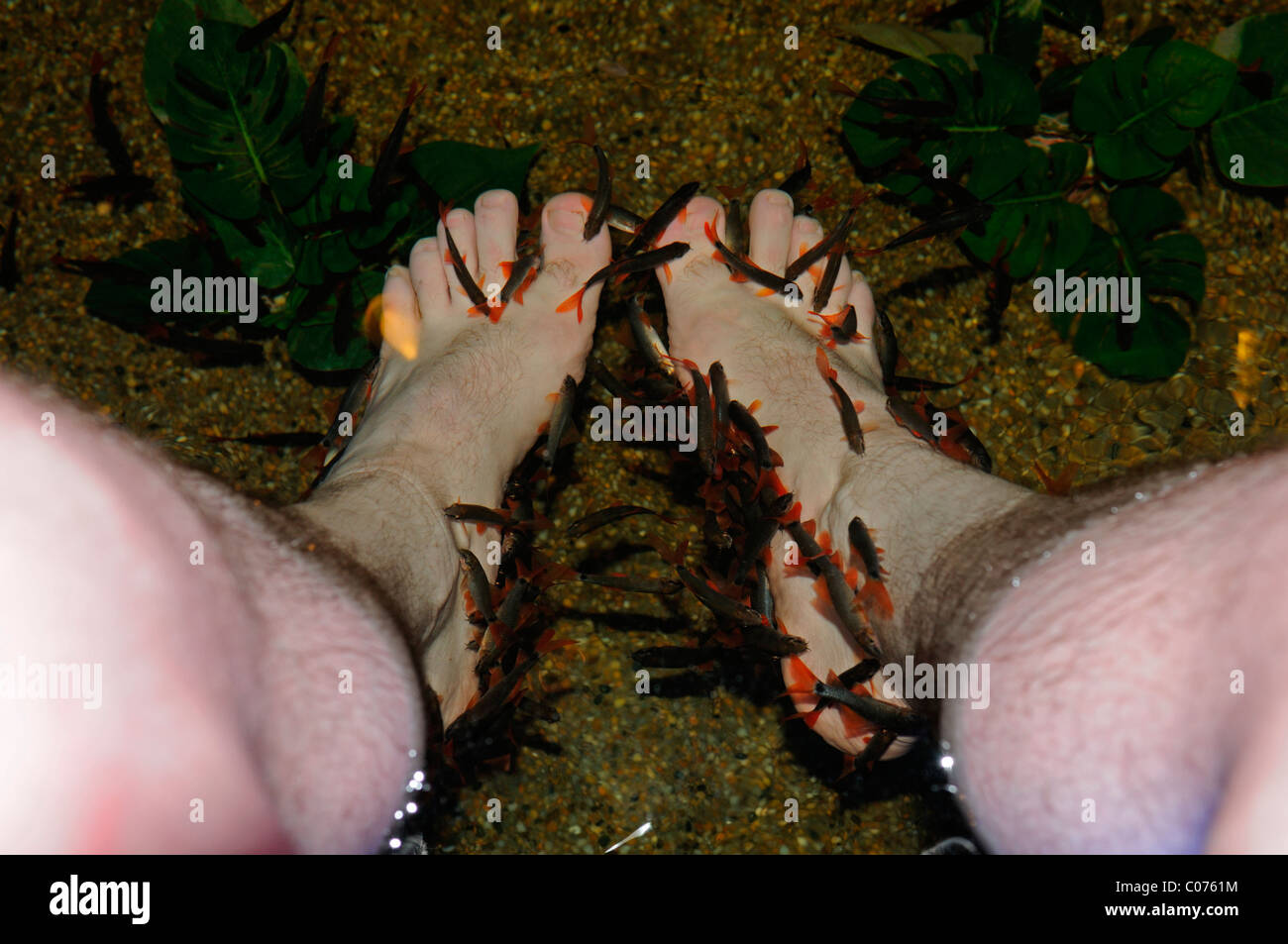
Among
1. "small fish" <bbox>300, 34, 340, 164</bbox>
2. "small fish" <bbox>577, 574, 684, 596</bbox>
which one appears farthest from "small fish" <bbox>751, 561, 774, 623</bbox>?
"small fish" <bbox>300, 34, 340, 164</bbox>

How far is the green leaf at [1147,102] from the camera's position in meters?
2.22

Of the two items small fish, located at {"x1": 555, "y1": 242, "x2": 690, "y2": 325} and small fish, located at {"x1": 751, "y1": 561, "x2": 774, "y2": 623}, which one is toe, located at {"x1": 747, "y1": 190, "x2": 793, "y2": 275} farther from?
small fish, located at {"x1": 751, "y1": 561, "x2": 774, "y2": 623}

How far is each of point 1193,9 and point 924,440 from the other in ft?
4.95

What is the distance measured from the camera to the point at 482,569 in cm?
202

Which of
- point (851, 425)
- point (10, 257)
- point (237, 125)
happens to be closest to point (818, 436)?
point (851, 425)

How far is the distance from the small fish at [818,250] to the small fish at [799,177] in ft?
0.52

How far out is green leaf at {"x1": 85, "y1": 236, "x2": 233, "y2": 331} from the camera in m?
2.29

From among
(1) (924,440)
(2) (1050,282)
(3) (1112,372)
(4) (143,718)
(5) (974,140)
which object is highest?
(5) (974,140)

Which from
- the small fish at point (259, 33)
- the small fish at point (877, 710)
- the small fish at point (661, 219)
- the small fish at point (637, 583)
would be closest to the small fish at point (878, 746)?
the small fish at point (877, 710)

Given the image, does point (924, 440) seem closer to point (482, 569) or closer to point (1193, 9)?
point (482, 569)

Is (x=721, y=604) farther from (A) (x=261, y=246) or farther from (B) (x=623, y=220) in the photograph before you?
(A) (x=261, y=246)

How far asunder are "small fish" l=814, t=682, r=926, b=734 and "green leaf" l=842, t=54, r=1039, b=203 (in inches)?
53.6

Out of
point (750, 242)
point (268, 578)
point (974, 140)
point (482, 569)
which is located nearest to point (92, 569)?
point (268, 578)

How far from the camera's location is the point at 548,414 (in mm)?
2275
